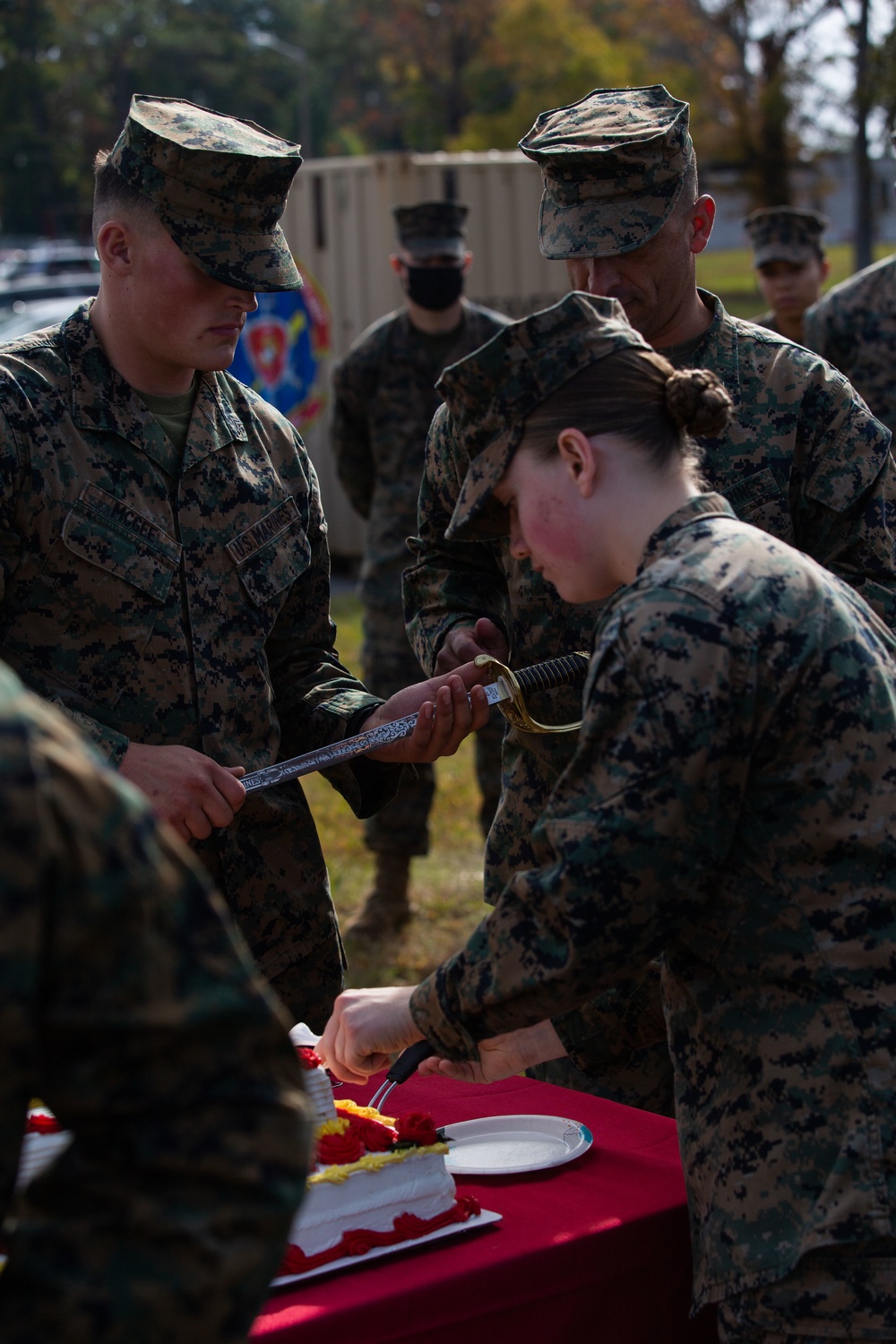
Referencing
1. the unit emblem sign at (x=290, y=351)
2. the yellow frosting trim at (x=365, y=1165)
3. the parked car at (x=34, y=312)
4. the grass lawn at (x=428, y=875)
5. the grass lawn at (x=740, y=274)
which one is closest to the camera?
the yellow frosting trim at (x=365, y=1165)

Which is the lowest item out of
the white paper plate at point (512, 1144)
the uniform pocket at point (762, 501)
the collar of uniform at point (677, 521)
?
the white paper plate at point (512, 1144)

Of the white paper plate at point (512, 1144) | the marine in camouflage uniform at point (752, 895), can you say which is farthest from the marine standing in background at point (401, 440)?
the marine in camouflage uniform at point (752, 895)

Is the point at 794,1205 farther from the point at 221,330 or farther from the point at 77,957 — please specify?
the point at 221,330

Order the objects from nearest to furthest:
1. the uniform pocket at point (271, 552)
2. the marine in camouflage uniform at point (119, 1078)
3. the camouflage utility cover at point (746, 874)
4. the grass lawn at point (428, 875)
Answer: the marine in camouflage uniform at point (119, 1078), the camouflage utility cover at point (746, 874), the uniform pocket at point (271, 552), the grass lawn at point (428, 875)

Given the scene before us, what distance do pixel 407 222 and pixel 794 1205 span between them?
5168 mm

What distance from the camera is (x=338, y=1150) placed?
6.40 ft

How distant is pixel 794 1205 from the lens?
66.0 inches

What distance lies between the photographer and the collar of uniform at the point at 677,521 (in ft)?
5.79

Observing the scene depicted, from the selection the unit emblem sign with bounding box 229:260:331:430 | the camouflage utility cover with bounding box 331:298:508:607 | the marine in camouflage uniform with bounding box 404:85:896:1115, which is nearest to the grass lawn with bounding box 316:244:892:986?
the camouflage utility cover with bounding box 331:298:508:607

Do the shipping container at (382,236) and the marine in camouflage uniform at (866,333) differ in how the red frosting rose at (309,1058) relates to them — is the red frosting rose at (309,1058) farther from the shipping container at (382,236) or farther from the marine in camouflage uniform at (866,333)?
the shipping container at (382,236)

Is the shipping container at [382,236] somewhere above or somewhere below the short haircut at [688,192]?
above

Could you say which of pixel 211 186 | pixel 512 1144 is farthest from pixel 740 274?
pixel 512 1144

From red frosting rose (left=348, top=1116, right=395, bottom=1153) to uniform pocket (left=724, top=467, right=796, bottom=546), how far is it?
48.7 inches

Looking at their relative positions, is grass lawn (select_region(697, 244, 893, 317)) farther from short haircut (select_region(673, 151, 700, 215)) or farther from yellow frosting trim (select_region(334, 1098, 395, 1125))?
yellow frosting trim (select_region(334, 1098, 395, 1125))
